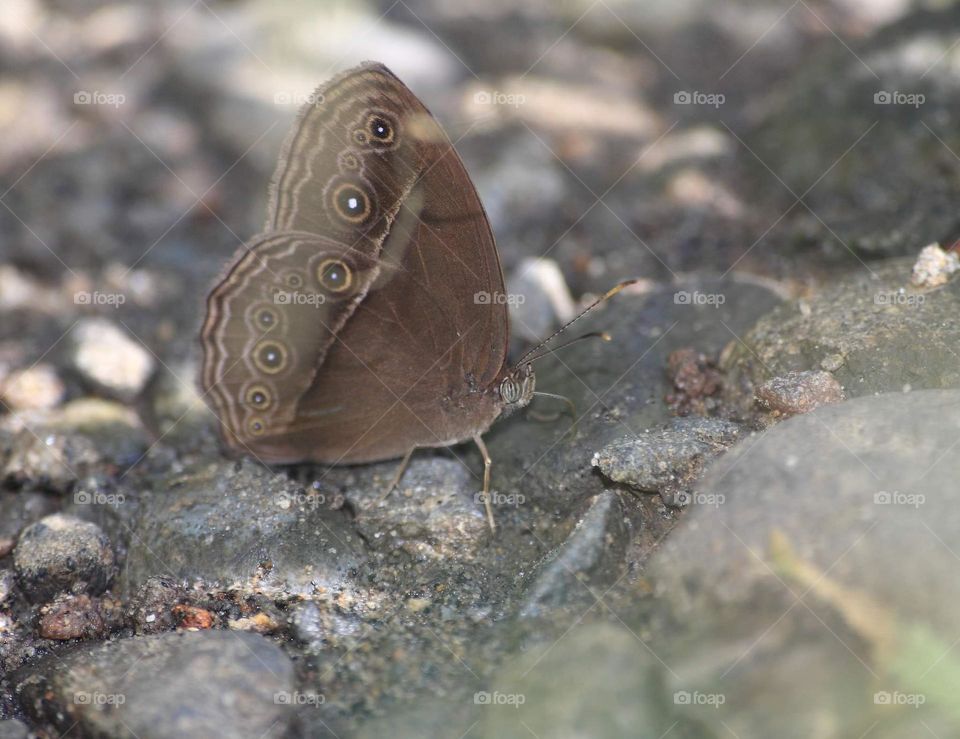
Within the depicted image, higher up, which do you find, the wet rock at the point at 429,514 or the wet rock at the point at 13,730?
the wet rock at the point at 429,514

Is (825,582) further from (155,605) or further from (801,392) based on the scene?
(155,605)

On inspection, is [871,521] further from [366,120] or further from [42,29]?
[42,29]

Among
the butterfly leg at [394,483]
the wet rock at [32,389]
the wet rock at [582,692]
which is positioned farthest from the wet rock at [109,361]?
the wet rock at [582,692]

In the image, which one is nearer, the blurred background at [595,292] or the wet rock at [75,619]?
the blurred background at [595,292]

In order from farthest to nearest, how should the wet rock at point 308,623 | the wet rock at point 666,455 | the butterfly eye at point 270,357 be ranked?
1. the butterfly eye at point 270,357
2. the wet rock at point 666,455
3. the wet rock at point 308,623

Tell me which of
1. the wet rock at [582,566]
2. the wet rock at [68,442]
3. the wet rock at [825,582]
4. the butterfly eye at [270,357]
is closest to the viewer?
Result: the wet rock at [825,582]

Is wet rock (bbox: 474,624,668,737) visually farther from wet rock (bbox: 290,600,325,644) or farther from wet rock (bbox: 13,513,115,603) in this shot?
wet rock (bbox: 13,513,115,603)

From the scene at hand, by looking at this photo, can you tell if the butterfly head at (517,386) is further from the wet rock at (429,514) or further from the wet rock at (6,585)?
the wet rock at (6,585)

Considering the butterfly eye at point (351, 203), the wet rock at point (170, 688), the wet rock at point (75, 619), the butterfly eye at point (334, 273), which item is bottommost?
the wet rock at point (75, 619)
